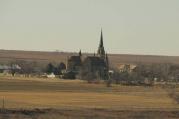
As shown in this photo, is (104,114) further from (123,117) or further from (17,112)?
(17,112)

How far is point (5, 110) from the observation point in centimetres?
5203

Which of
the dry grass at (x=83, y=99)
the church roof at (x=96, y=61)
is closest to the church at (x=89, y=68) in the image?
the church roof at (x=96, y=61)

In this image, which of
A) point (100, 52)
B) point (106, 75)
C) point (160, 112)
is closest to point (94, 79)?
point (106, 75)

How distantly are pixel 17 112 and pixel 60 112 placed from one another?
4107mm

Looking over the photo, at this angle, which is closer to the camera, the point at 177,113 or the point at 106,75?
the point at 177,113

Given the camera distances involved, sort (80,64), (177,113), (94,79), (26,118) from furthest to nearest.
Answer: (80,64), (94,79), (177,113), (26,118)

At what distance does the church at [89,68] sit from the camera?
154625 mm

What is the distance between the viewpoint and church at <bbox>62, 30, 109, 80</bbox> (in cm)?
15462

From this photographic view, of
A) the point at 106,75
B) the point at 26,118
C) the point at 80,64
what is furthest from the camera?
the point at 80,64

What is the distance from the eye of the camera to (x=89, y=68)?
16675cm

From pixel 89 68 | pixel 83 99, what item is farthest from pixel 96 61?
pixel 83 99

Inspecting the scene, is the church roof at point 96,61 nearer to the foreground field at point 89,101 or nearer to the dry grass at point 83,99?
the dry grass at point 83,99

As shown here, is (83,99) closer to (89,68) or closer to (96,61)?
(89,68)

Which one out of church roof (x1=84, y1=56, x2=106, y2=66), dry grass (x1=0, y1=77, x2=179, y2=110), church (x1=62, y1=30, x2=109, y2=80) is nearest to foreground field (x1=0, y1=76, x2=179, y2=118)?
dry grass (x1=0, y1=77, x2=179, y2=110)
